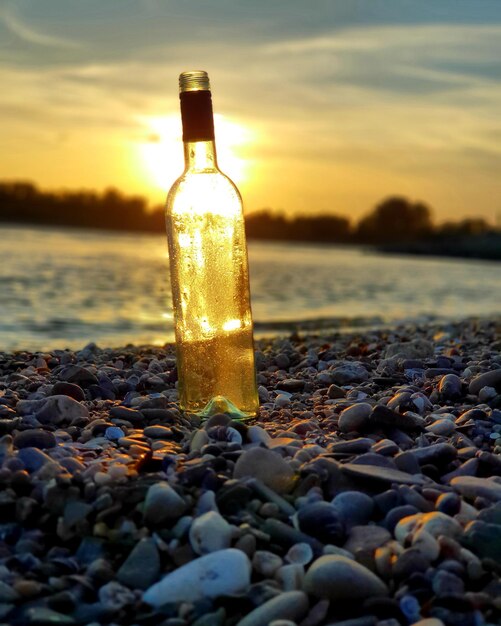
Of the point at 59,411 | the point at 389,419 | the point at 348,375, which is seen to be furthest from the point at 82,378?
the point at 389,419

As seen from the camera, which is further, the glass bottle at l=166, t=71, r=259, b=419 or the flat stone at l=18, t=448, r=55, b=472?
the glass bottle at l=166, t=71, r=259, b=419

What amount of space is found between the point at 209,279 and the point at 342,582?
148 cm

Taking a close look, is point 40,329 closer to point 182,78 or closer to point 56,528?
point 182,78

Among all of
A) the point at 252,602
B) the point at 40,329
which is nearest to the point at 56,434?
the point at 252,602

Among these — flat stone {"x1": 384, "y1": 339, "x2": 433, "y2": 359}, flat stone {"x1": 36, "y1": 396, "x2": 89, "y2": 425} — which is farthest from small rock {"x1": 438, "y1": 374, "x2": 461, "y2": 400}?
flat stone {"x1": 36, "y1": 396, "x2": 89, "y2": 425}

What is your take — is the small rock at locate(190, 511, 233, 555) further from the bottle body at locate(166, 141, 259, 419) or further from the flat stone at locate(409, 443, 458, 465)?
the bottle body at locate(166, 141, 259, 419)

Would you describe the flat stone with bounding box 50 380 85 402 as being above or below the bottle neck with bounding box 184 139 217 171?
below

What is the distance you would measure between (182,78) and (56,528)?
181 cm

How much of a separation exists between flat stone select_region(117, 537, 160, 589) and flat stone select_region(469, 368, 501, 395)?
6.09ft

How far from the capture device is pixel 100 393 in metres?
3.49

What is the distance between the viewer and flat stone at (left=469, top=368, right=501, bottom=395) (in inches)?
135

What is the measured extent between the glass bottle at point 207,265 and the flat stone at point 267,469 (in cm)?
78

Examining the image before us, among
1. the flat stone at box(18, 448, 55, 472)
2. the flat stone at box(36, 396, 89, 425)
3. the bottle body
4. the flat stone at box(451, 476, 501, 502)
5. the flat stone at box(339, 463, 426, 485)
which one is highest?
the bottle body

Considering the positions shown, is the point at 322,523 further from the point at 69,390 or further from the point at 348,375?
the point at 348,375
